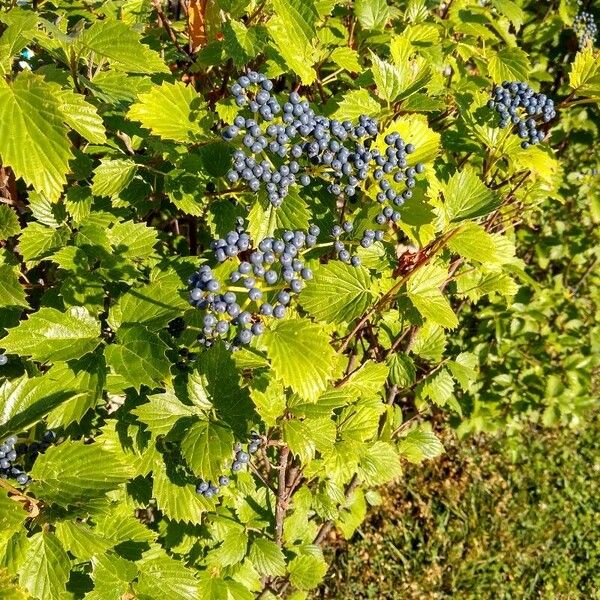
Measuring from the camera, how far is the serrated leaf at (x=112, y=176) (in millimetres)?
2145

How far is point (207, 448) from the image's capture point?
1.74 m

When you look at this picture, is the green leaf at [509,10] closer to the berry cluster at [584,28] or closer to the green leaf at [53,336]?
the berry cluster at [584,28]

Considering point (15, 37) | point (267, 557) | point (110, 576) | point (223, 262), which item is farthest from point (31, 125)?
point (267, 557)

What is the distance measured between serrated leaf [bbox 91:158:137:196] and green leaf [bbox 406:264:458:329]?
114 centimetres

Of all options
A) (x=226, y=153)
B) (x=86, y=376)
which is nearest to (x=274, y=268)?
(x=226, y=153)

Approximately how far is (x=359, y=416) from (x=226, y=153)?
3.79ft

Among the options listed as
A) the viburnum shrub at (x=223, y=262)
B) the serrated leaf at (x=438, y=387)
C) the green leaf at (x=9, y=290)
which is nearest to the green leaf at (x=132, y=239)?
the viburnum shrub at (x=223, y=262)

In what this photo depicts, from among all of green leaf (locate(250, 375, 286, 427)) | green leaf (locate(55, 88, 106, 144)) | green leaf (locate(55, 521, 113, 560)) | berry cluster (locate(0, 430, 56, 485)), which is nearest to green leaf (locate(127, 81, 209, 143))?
green leaf (locate(55, 88, 106, 144))

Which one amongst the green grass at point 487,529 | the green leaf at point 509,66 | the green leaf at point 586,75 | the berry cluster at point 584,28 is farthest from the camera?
the berry cluster at point 584,28

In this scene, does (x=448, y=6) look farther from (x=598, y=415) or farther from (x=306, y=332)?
(x=598, y=415)

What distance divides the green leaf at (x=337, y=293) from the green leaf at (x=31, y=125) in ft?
2.67

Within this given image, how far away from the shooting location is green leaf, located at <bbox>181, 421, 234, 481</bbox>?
1698 millimetres

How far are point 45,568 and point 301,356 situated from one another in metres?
1.03

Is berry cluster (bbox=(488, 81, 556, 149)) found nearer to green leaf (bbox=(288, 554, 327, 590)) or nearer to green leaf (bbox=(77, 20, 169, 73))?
green leaf (bbox=(77, 20, 169, 73))
